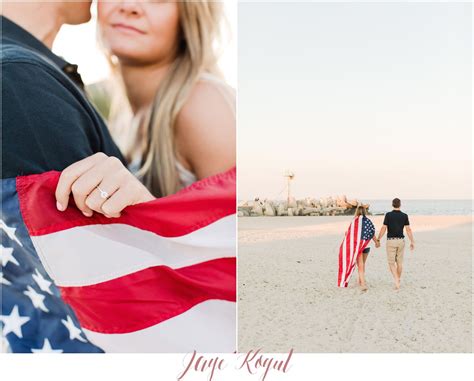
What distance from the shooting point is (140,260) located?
6.57ft

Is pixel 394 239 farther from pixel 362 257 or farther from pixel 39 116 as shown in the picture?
pixel 39 116

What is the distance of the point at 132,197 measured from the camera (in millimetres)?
1971

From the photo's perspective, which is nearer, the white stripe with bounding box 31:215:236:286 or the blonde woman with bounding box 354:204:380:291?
the white stripe with bounding box 31:215:236:286

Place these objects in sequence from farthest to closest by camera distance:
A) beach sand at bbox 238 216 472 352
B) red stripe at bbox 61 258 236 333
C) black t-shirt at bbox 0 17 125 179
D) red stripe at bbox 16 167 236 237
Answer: beach sand at bbox 238 216 472 352, red stripe at bbox 61 258 236 333, red stripe at bbox 16 167 236 237, black t-shirt at bbox 0 17 125 179

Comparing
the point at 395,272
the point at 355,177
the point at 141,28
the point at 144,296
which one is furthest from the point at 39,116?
the point at 395,272

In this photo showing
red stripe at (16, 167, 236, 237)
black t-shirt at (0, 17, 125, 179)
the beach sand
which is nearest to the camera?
black t-shirt at (0, 17, 125, 179)

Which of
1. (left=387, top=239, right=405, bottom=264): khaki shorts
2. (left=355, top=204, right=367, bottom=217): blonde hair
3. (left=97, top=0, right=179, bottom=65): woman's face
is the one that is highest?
(left=97, top=0, right=179, bottom=65): woman's face

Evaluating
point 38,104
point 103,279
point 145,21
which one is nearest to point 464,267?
point 103,279

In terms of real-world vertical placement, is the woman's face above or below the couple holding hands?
above

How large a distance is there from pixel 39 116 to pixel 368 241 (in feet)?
4.55

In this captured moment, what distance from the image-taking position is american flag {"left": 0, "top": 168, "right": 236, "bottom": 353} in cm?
195

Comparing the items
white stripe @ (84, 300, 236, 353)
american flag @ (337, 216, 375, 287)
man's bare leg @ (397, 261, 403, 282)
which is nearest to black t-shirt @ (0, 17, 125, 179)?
white stripe @ (84, 300, 236, 353)

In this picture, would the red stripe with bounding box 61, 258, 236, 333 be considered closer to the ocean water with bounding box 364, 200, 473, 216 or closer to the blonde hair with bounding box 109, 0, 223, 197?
the blonde hair with bounding box 109, 0, 223, 197
